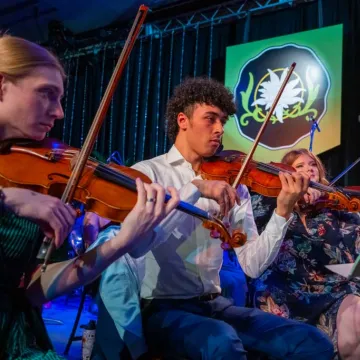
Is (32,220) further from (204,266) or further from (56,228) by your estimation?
(204,266)

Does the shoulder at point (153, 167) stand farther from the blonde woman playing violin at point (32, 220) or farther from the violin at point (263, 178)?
the blonde woman playing violin at point (32, 220)

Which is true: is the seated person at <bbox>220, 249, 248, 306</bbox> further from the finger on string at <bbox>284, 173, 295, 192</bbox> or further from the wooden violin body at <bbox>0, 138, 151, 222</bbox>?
the wooden violin body at <bbox>0, 138, 151, 222</bbox>

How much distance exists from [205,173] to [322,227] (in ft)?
2.21

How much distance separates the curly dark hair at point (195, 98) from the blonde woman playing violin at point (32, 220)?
874 millimetres

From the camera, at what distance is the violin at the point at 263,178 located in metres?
2.03

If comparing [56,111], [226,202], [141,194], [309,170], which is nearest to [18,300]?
[141,194]

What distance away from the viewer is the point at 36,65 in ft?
3.80

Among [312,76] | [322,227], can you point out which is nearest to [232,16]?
[312,76]

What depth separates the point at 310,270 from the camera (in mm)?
2115

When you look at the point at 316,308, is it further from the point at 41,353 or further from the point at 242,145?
the point at 242,145

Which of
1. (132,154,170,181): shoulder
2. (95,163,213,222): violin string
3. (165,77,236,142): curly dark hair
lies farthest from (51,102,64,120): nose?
(165,77,236,142): curly dark hair

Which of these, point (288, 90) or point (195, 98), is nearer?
point (195, 98)

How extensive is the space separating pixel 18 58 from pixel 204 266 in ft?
3.19

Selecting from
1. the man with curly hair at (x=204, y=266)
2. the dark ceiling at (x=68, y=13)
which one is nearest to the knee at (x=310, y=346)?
the man with curly hair at (x=204, y=266)
